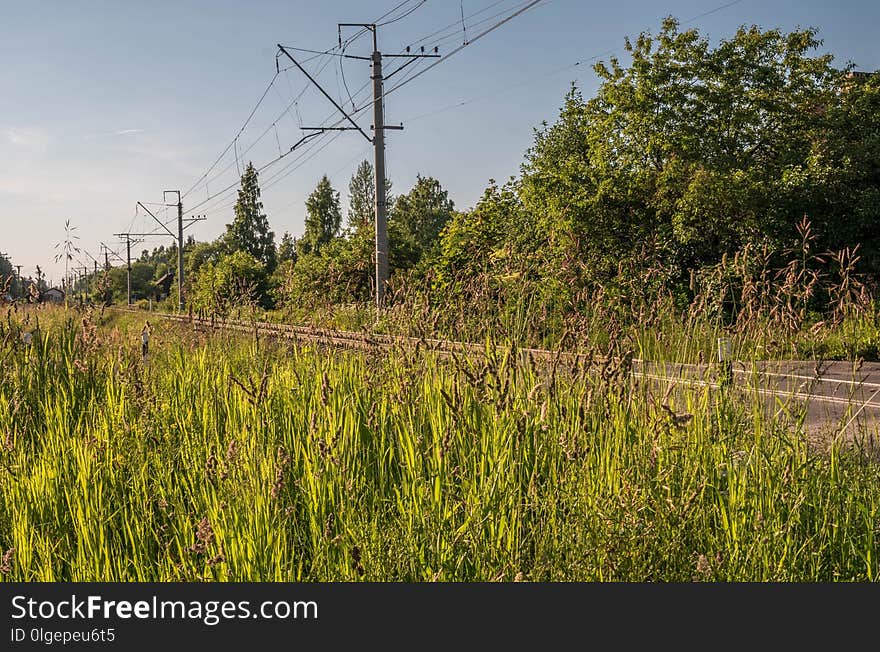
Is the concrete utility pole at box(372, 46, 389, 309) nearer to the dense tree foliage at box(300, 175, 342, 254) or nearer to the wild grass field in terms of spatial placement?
the wild grass field

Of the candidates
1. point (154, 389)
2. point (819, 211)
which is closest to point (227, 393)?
point (154, 389)

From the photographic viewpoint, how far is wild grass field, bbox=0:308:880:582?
2674 millimetres

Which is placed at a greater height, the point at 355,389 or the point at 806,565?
the point at 355,389

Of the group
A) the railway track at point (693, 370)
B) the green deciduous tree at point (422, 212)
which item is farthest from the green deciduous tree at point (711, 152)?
the green deciduous tree at point (422, 212)

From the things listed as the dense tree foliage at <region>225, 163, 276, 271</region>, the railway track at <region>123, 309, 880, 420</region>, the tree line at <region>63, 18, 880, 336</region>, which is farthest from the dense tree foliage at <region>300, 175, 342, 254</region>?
the railway track at <region>123, 309, 880, 420</region>

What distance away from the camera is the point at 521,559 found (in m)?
2.75

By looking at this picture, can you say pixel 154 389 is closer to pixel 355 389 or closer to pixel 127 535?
pixel 355 389

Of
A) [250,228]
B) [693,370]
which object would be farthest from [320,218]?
[693,370]

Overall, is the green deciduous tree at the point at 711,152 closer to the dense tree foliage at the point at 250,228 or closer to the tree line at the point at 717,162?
the tree line at the point at 717,162

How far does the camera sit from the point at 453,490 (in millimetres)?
3104

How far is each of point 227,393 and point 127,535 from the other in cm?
150

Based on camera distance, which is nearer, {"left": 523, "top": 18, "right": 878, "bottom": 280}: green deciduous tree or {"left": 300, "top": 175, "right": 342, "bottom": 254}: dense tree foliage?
{"left": 523, "top": 18, "right": 878, "bottom": 280}: green deciduous tree

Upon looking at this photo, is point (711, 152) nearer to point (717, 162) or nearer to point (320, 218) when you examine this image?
point (717, 162)

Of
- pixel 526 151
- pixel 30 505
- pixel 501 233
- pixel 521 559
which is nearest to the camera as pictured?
pixel 521 559
